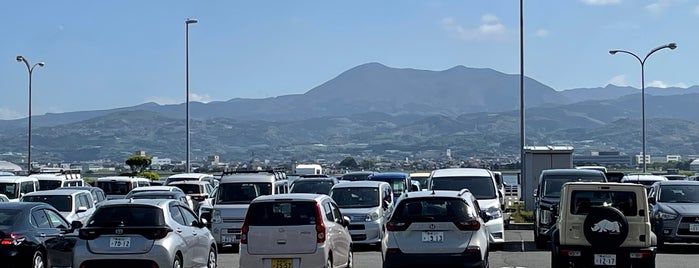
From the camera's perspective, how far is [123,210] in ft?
51.9

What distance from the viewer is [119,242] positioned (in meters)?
15.4

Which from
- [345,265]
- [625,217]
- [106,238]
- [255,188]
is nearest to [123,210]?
[106,238]

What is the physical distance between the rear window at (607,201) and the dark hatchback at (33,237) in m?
8.58

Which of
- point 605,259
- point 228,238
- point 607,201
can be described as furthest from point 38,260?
point 607,201

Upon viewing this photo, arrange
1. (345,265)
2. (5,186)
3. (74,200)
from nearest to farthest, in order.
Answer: (345,265)
(74,200)
(5,186)

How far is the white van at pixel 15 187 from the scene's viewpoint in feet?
100

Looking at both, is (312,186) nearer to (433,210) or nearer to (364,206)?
(364,206)

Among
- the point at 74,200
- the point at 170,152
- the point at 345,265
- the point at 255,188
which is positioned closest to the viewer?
the point at 345,265

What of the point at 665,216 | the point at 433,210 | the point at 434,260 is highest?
the point at 433,210

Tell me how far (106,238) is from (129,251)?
472 millimetres

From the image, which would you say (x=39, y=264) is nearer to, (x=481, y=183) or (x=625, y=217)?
(x=625, y=217)

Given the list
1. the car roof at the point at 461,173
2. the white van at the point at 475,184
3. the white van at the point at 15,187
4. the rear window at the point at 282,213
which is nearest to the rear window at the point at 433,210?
the rear window at the point at 282,213

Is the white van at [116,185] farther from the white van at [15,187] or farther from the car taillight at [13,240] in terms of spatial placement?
the car taillight at [13,240]

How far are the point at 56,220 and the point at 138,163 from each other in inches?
1641
